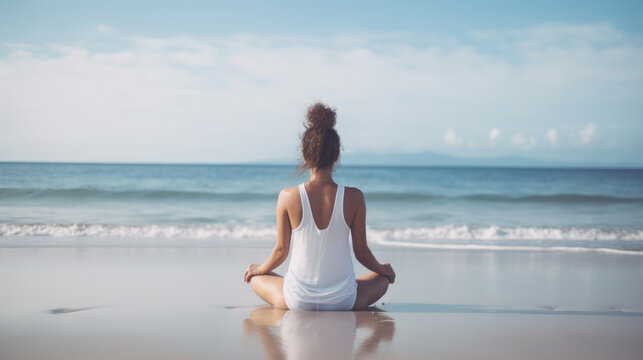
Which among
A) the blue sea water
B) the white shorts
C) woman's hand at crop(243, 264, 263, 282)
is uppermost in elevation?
woman's hand at crop(243, 264, 263, 282)

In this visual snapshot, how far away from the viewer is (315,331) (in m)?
3.17

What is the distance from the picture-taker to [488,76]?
15406mm

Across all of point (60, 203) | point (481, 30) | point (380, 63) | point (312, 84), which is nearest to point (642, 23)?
point (481, 30)

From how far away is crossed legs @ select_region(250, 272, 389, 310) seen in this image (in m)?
3.64

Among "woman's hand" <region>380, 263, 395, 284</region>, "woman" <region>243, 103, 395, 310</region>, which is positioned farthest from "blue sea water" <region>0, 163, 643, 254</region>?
"woman" <region>243, 103, 395, 310</region>

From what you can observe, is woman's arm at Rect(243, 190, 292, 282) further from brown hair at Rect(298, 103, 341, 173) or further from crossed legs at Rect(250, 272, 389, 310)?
brown hair at Rect(298, 103, 341, 173)

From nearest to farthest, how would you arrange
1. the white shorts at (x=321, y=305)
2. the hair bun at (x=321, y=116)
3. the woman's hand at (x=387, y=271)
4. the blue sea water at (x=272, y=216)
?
the hair bun at (x=321, y=116) → the white shorts at (x=321, y=305) → the woman's hand at (x=387, y=271) → the blue sea water at (x=272, y=216)

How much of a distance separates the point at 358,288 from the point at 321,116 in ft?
4.54

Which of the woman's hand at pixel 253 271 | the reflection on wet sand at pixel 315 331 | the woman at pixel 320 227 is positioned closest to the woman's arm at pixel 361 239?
the woman at pixel 320 227

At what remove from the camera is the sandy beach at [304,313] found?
Answer: 290 cm

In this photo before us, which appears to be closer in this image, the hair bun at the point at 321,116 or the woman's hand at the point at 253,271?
the hair bun at the point at 321,116

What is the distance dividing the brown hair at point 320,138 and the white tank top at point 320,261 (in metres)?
0.21

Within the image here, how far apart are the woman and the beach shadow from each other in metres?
0.72

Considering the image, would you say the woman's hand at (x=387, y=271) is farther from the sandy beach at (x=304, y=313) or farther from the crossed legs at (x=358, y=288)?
the sandy beach at (x=304, y=313)
